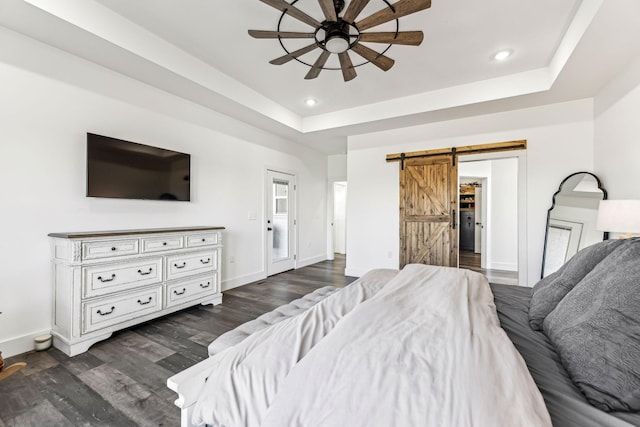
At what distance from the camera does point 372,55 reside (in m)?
2.29

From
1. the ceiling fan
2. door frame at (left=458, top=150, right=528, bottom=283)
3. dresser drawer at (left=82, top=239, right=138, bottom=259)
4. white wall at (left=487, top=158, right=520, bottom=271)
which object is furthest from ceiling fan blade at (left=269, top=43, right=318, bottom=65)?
white wall at (left=487, top=158, right=520, bottom=271)

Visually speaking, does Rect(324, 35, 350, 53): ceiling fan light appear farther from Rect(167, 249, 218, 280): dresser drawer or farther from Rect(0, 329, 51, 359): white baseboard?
Rect(0, 329, 51, 359): white baseboard

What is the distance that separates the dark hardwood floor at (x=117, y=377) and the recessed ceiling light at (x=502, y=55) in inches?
156

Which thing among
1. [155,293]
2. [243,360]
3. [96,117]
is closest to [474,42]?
[243,360]

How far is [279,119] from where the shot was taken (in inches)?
171

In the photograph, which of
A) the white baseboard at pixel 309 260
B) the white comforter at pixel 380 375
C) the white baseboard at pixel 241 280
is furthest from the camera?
the white baseboard at pixel 309 260

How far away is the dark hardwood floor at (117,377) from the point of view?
1651 millimetres

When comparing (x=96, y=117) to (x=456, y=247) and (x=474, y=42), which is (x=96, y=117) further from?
(x=456, y=247)

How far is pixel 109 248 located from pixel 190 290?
1012mm

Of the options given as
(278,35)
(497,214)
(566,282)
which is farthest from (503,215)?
(278,35)

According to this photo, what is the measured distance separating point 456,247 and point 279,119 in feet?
11.4

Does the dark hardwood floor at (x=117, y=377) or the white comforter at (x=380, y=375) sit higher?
the white comforter at (x=380, y=375)

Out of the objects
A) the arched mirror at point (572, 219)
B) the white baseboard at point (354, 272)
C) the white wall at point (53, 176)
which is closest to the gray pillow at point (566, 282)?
the arched mirror at point (572, 219)

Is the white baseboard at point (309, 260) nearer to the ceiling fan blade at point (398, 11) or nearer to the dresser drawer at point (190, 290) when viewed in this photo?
the dresser drawer at point (190, 290)
